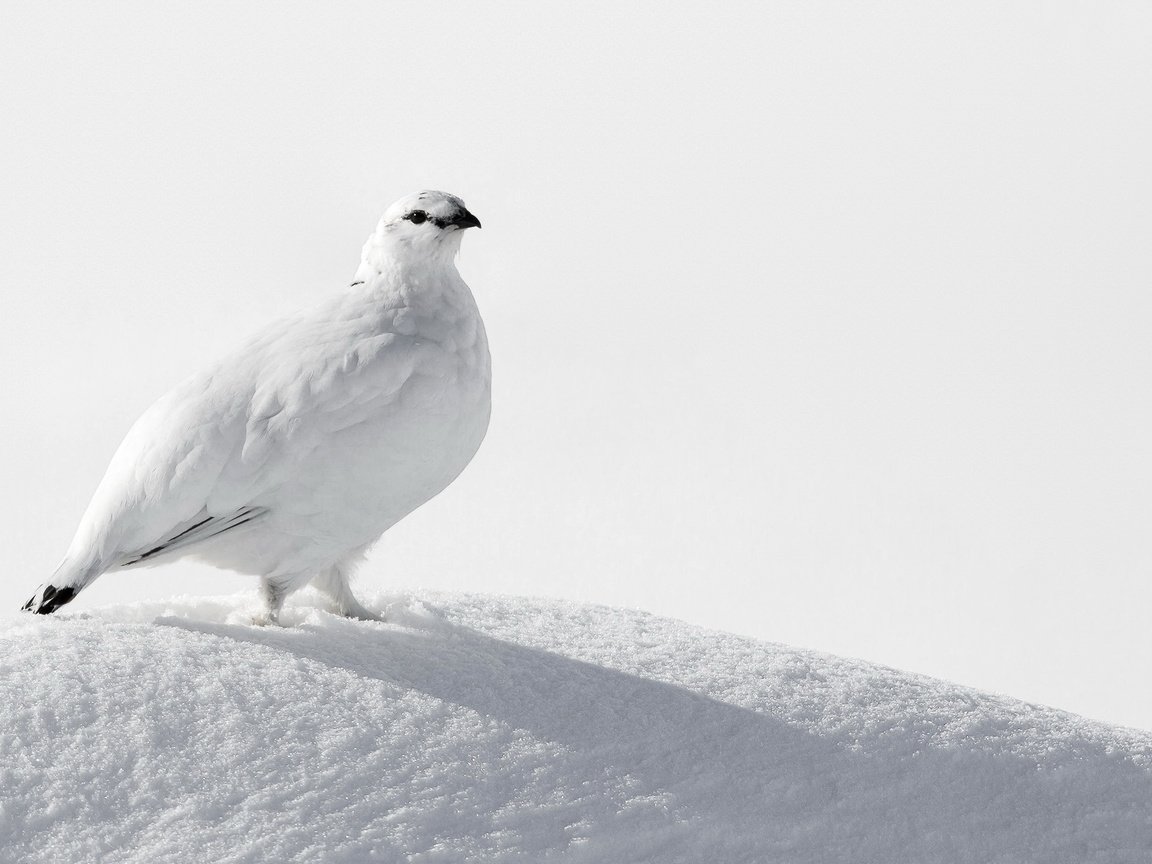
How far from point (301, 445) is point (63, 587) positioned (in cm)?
72

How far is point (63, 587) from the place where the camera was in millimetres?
3592

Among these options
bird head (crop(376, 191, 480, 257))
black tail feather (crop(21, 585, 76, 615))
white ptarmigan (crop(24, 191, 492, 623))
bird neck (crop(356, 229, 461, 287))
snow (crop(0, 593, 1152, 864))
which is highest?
bird head (crop(376, 191, 480, 257))

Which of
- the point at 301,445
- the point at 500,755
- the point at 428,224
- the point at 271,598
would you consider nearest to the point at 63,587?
the point at 271,598

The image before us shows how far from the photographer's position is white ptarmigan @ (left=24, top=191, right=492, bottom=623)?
11.6 ft

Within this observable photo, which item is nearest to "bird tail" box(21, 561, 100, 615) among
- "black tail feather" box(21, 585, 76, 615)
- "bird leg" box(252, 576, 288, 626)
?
"black tail feather" box(21, 585, 76, 615)

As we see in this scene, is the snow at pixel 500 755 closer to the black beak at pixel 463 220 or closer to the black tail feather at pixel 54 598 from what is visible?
the black tail feather at pixel 54 598

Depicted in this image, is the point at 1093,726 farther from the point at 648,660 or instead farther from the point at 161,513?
the point at 161,513

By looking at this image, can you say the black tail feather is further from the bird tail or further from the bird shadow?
the bird shadow

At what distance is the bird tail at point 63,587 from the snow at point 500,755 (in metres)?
0.07

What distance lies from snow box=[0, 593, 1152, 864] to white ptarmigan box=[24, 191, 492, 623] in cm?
22

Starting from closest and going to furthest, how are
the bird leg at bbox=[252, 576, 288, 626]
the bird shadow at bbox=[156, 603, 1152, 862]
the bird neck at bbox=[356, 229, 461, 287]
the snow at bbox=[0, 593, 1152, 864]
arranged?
the snow at bbox=[0, 593, 1152, 864]
the bird shadow at bbox=[156, 603, 1152, 862]
the bird leg at bbox=[252, 576, 288, 626]
the bird neck at bbox=[356, 229, 461, 287]

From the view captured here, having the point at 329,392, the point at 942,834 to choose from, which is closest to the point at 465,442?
the point at 329,392

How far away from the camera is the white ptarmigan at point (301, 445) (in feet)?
11.6

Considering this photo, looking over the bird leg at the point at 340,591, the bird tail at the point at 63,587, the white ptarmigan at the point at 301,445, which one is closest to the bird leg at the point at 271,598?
the white ptarmigan at the point at 301,445
